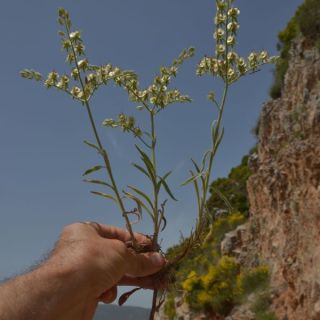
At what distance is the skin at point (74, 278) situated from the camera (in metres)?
1.18

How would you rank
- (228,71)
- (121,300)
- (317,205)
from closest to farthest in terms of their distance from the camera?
(121,300)
(228,71)
(317,205)

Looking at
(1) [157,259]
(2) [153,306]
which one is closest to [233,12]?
(1) [157,259]

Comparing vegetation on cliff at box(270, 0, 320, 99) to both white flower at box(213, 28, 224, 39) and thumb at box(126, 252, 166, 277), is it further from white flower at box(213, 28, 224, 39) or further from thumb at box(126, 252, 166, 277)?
thumb at box(126, 252, 166, 277)

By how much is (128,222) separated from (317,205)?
6.82 metres

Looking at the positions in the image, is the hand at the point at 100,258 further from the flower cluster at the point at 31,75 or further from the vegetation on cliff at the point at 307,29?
the vegetation on cliff at the point at 307,29

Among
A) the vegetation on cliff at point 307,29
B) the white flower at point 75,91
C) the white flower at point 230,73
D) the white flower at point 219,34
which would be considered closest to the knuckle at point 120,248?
the white flower at point 75,91

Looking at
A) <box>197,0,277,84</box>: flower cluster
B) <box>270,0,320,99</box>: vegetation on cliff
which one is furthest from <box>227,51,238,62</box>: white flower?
<box>270,0,320,99</box>: vegetation on cliff

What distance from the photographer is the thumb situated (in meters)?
1.40

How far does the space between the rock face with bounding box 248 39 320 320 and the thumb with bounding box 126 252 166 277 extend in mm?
6136

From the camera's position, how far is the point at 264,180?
35.1ft

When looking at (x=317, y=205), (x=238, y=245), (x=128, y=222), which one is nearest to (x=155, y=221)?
(x=128, y=222)

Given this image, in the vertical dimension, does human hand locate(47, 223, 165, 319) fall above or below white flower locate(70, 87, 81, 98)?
below

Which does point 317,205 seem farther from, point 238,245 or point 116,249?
point 116,249

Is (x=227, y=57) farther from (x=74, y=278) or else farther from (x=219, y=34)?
(x=74, y=278)
